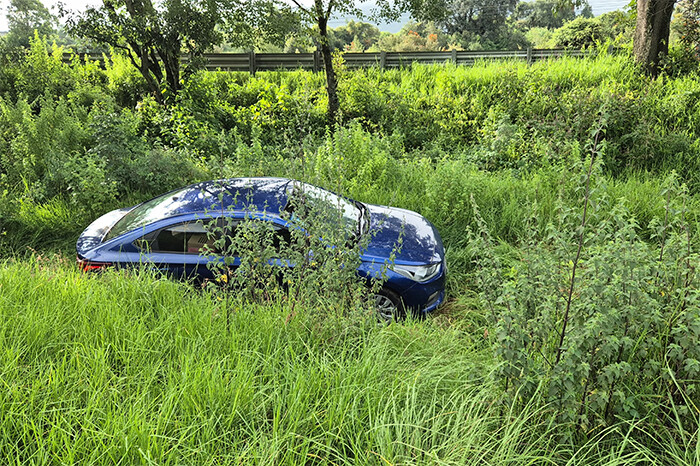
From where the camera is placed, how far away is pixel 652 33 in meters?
11.7

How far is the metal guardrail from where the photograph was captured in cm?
1552

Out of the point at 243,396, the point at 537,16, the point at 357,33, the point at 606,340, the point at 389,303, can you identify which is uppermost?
the point at 537,16

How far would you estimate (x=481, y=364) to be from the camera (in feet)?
10.0

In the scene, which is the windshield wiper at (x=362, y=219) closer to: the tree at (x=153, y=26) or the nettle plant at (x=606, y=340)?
the nettle plant at (x=606, y=340)

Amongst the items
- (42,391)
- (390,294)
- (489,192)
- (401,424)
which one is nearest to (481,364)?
(401,424)

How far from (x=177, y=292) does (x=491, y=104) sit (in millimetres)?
10527

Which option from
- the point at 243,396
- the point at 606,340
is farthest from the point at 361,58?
the point at 243,396

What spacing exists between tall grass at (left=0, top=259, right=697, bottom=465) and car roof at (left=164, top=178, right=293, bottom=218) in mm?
1674

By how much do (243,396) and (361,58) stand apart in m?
16.4

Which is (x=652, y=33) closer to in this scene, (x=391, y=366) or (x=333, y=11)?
(x=333, y=11)

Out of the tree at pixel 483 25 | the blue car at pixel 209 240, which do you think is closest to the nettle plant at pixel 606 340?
the blue car at pixel 209 240

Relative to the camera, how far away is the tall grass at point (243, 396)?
7.01 ft

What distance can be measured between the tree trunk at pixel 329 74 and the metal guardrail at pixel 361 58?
4.25 metres

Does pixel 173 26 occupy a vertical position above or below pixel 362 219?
above
